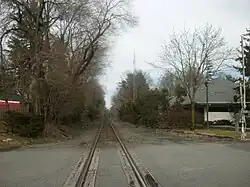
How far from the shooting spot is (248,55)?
45625 millimetres

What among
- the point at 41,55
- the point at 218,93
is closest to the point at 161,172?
the point at 41,55

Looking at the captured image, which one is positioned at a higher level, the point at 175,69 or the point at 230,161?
the point at 175,69

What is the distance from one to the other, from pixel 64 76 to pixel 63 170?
21.6 metres

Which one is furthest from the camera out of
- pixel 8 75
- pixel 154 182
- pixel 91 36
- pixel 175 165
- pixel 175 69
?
pixel 175 69

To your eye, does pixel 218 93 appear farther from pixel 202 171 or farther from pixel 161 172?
pixel 161 172

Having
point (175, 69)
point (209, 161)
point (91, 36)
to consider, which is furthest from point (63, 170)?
point (175, 69)

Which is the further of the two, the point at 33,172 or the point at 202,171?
the point at 33,172

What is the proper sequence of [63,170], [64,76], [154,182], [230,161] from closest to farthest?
[154,182] → [63,170] → [230,161] → [64,76]

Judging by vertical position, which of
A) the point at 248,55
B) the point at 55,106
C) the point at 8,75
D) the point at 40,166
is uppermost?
the point at 248,55

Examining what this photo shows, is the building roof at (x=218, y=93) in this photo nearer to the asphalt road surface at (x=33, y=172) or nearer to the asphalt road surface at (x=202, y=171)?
Result: the asphalt road surface at (x=202, y=171)

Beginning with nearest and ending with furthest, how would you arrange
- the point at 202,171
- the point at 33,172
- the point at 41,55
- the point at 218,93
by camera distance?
the point at 202,171 < the point at 33,172 < the point at 41,55 < the point at 218,93

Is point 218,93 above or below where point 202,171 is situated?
above

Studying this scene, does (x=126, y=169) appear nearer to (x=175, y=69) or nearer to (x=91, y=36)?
(x=91, y=36)

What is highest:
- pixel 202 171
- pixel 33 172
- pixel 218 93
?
pixel 218 93
